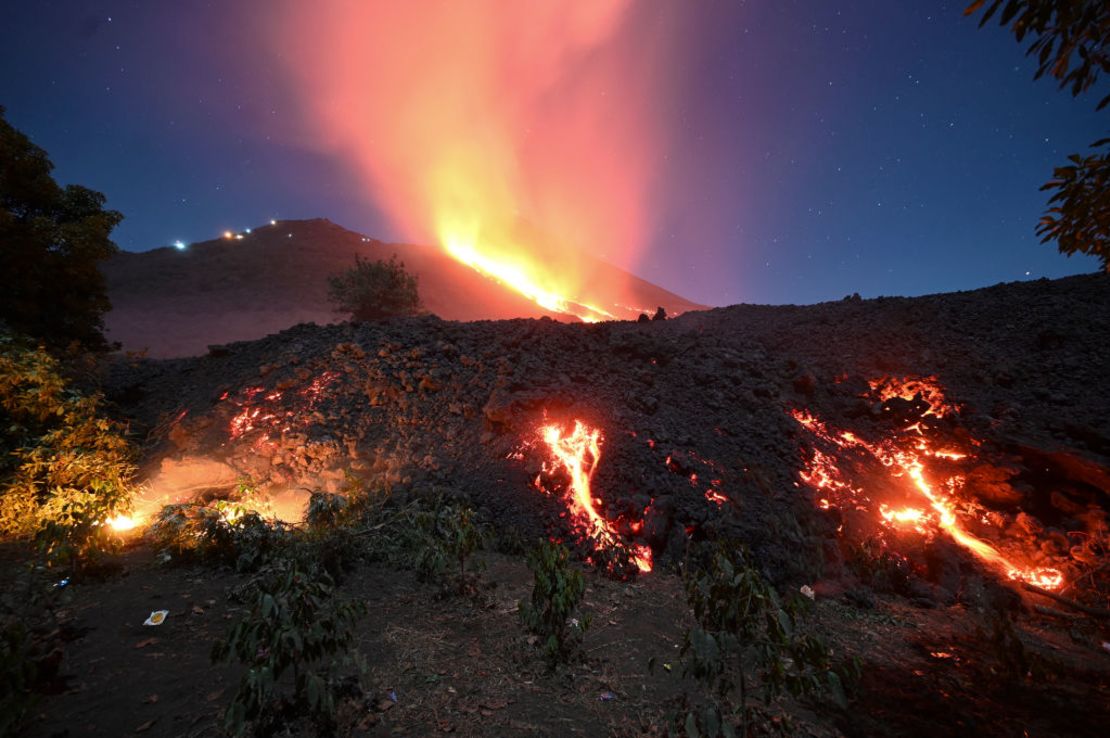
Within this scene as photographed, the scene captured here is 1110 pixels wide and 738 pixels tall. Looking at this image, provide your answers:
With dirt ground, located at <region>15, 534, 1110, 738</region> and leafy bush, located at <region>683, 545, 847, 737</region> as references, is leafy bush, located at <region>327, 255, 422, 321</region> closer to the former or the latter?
dirt ground, located at <region>15, 534, 1110, 738</region>

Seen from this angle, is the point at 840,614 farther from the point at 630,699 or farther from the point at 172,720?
the point at 172,720

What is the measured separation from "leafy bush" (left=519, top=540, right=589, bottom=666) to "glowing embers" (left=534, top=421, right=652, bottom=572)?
265 cm

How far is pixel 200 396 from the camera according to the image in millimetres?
12312

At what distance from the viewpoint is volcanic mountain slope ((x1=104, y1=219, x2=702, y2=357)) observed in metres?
37.2

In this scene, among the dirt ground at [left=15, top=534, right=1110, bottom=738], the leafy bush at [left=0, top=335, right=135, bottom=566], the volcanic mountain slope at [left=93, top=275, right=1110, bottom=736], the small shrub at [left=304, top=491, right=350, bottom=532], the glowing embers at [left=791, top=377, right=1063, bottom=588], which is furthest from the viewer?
the glowing embers at [left=791, top=377, right=1063, bottom=588]

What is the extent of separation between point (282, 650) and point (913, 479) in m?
12.6

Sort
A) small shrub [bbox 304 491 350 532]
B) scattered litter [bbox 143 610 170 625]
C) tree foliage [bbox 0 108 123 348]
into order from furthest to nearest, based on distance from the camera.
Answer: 1. tree foliage [bbox 0 108 123 348]
2. small shrub [bbox 304 491 350 532]
3. scattered litter [bbox 143 610 170 625]

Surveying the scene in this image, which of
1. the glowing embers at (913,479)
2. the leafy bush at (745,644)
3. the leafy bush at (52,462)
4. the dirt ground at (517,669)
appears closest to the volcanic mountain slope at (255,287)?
the leafy bush at (52,462)

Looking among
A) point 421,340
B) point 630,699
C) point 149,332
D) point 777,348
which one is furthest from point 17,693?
point 149,332

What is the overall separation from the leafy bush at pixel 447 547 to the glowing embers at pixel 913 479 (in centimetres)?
758

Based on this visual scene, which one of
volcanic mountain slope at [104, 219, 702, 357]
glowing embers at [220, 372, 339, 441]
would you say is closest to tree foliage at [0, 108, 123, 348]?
glowing embers at [220, 372, 339, 441]

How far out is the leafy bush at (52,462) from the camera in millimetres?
5957

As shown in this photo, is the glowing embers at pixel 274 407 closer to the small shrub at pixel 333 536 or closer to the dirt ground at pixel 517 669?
the dirt ground at pixel 517 669

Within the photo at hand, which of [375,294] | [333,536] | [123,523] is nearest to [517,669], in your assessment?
[333,536]
